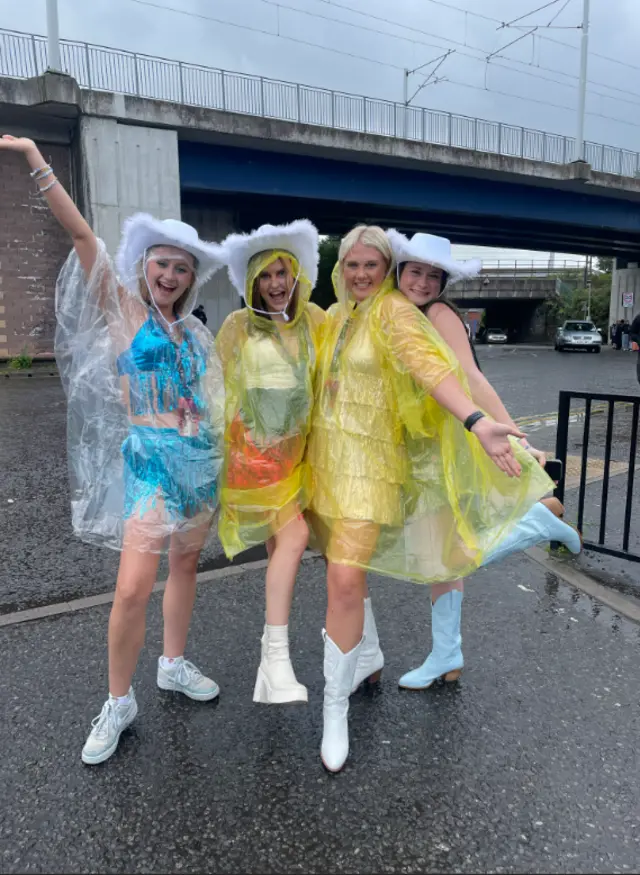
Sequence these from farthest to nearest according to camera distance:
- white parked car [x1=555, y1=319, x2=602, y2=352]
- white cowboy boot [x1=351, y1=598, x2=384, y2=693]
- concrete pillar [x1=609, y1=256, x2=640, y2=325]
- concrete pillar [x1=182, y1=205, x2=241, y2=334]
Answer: concrete pillar [x1=609, y1=256, x2=640, y2=325], white parked car [x1=555, y1=319, x2=602, y2=352], concrete pillar [x1=182, y1=205, x2=241, y2=334], white cowboy boot [x1=351, y1=598, x2=384, y2=693]

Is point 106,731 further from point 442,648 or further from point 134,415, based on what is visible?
point 442,648

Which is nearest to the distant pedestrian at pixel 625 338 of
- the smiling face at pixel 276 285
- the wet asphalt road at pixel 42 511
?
the wet asphalt road at pixel 42 511

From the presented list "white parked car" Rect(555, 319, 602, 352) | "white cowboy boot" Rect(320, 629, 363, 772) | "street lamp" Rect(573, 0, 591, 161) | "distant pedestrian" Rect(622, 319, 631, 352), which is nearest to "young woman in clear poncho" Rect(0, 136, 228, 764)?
"white cowboy boot" Rect(320, 629, 363, 772)

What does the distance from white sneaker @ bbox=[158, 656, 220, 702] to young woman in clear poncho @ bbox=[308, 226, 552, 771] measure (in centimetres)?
58

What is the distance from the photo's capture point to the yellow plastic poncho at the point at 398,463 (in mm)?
2256

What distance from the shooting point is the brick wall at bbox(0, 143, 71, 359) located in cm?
1623

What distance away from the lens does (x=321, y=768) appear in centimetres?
224

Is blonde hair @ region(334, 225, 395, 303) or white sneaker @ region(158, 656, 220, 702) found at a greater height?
blonde hair @ region(334, 225, 395, 303)

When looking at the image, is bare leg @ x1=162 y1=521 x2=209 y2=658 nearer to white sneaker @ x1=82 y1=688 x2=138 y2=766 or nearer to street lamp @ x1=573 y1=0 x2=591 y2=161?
white sneaker @ x1=82 y1=688 x2=138 y2=766

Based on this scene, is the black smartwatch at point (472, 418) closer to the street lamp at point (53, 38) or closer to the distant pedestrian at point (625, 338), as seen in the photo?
the street lamp at point (53, 38)

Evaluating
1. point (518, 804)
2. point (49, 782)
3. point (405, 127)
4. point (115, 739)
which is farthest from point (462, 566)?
point (405, 127)

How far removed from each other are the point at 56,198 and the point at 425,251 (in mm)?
1260

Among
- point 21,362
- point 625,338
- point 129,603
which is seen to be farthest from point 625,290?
point 129,603

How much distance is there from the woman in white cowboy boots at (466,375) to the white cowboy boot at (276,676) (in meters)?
0.53
